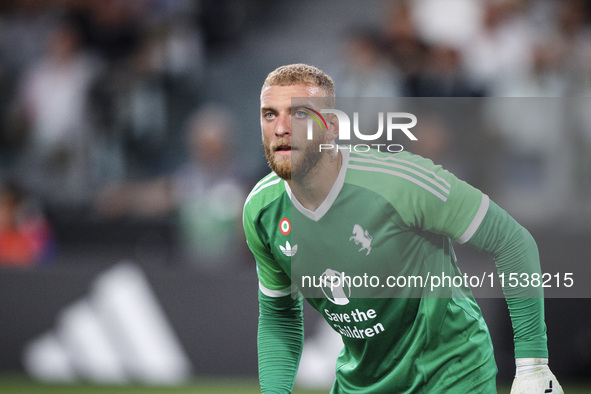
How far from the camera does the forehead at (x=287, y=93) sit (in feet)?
11.1

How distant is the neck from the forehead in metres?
0.28

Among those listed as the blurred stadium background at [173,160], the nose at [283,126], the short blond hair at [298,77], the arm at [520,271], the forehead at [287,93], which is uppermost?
the blurred stadium background at [173,160]

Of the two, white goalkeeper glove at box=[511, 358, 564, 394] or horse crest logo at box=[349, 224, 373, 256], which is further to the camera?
horse crest logo at box=[349, 224, 373, 256]

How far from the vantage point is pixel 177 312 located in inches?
310

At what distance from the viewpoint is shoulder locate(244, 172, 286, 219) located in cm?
367

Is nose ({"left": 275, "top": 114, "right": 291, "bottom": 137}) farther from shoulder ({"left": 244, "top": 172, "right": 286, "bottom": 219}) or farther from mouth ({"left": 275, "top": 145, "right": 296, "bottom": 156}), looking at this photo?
shoulder ({"left": 244, "top": 172, "right": 286, "bottom": 219})

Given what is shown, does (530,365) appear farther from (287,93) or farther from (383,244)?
(287,93)

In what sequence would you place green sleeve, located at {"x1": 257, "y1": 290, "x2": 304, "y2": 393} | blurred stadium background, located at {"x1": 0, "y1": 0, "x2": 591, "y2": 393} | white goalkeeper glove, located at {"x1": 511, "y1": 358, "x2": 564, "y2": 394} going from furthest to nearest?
blurred stadium background, located at {"x1": 0, "y1": 0, "x2": 591, "y2": 393} → green sleeve, located at {"x1": 257, "y1": 290, "x2": 304, "y2": 393} → white goalkeeper glove, located at {"x1": 511, "y1": 358, "x2": 564, "y2": 394}

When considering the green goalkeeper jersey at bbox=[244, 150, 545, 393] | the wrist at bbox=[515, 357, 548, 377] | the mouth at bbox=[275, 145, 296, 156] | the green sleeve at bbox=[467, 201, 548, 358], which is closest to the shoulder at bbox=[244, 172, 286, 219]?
the green goalkeeper jersey at bbox=[244, 150, 545, 393]

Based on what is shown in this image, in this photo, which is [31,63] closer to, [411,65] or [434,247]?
[411,65]

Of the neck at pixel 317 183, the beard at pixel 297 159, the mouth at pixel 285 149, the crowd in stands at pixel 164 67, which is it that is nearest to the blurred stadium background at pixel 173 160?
the crowd in stands at pixel 164 67

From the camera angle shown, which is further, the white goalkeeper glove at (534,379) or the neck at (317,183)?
the neck at (317,183)

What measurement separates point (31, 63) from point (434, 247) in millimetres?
6750

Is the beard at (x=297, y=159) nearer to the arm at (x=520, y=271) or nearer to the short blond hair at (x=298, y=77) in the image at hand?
the short blond hair at (x=298, y=77)
